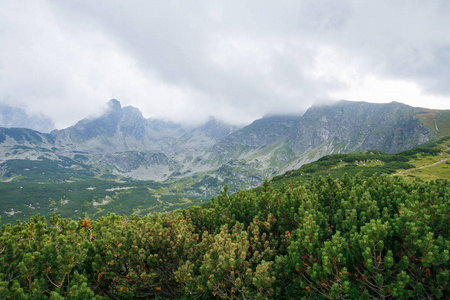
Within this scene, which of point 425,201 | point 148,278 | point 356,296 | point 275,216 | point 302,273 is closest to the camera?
point 356,296

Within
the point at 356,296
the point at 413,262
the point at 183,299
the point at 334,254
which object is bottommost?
the point at 183,299

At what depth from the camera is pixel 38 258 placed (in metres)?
7.81

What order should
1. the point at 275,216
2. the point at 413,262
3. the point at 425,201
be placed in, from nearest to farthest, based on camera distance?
the point at 413,262
the point at 425,201
the point at 275,216

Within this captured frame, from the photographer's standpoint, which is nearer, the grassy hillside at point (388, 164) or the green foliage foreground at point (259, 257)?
the green foliage foreground at point (259, 257)

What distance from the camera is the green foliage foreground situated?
722cm

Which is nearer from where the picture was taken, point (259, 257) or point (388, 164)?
point (259, 257)

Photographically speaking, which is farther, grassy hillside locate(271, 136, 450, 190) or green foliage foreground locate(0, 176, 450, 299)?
grassy hillside locate(271, 136, 450, 190)

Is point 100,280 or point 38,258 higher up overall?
point 38,258

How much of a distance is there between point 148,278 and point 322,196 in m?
11.0

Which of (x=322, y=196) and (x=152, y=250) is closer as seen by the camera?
(x=152, y=250)

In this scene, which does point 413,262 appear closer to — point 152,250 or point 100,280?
point 152,250

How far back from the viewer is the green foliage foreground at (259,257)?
722 centimetres

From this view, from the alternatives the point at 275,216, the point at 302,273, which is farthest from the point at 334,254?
the point at 275,216

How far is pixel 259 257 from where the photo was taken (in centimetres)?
963
